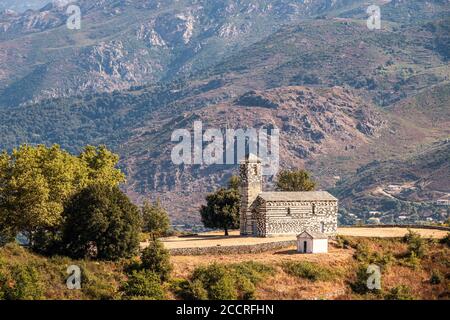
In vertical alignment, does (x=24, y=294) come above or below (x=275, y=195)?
below

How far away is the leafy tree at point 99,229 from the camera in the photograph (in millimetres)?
88125

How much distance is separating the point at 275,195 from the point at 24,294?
37.0 m

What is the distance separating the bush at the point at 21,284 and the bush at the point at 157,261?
951 centimetres

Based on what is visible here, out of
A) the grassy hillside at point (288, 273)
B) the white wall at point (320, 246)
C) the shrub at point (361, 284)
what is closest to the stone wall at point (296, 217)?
the grassy hillside at point (288, 273)

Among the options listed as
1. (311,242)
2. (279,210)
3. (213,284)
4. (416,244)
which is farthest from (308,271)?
(279,210)

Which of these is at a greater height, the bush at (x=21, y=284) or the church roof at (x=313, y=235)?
the church roof at (x=313, y=235)

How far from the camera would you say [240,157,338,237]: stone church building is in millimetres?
106125

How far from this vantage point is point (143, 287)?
267ft

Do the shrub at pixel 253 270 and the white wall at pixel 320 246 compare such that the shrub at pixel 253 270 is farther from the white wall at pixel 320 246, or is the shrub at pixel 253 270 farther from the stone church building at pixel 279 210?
the stone church building at pixel 279 210

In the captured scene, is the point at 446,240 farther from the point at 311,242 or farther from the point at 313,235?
the point at 311,242
